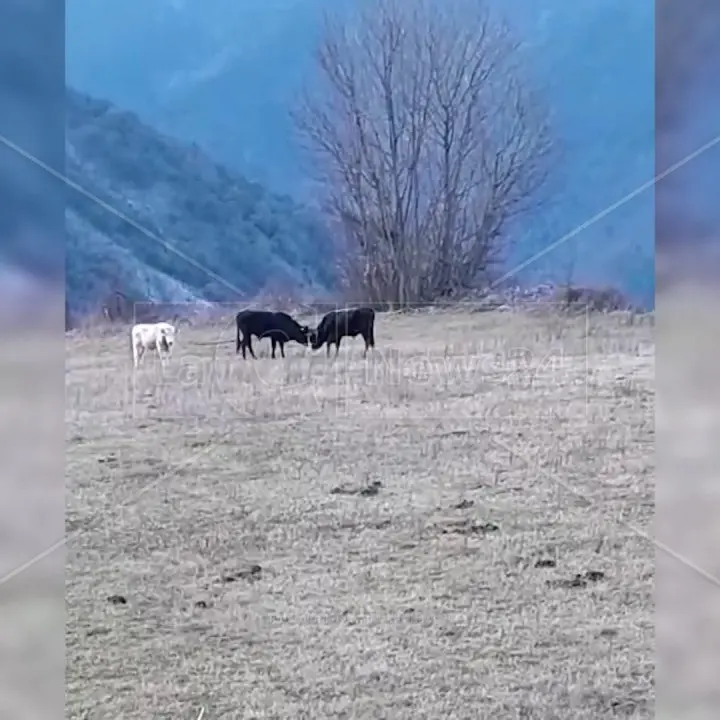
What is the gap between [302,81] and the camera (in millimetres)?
2148

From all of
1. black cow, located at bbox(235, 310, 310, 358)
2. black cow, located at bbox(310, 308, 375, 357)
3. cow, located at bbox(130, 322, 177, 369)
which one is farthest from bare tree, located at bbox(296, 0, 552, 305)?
cow, located at bbox(130, 322, 177, 369)

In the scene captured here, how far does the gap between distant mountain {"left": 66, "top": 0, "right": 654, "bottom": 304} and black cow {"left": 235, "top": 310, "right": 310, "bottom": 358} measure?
0.32 meters

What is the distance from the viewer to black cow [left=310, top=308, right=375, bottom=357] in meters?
2.16

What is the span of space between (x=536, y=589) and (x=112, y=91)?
159 cm

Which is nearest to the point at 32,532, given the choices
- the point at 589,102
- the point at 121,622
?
the point at 121,622

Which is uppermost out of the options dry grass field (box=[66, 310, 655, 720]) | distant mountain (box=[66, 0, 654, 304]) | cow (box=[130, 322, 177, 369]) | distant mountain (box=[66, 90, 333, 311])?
distant mountain (box=[66, 0, 654, 304])

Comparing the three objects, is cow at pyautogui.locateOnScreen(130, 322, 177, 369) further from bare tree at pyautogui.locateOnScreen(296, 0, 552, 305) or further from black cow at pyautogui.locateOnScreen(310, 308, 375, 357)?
bare tree at pyautogui.locateOnScreen(296, 0, 552, 305)

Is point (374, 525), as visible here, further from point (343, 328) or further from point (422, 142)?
point (422, 142)

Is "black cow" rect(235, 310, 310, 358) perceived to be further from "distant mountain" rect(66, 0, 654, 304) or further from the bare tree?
"distant mountain" rect(66, 0, 654, 304)

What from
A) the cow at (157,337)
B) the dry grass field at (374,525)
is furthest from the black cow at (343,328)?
the cow at (157,337)

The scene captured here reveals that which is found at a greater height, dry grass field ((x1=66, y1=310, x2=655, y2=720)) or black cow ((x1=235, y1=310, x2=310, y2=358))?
black cow ((x1=235, y1=310, x2=310, y2=358))

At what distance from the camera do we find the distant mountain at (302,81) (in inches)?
83.4

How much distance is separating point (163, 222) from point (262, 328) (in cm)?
36

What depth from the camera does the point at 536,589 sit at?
211 centimetres
